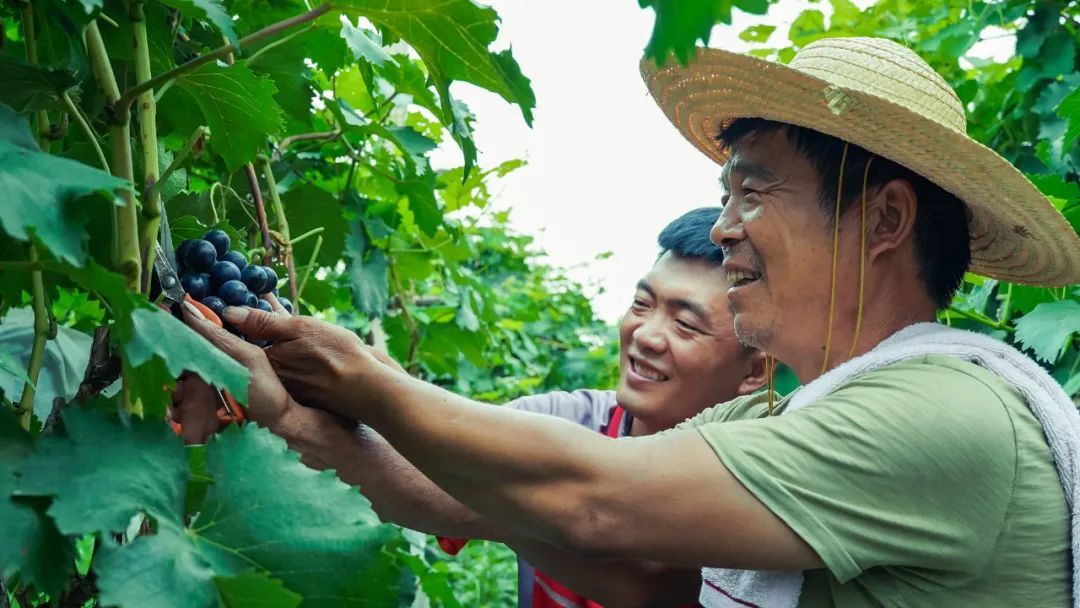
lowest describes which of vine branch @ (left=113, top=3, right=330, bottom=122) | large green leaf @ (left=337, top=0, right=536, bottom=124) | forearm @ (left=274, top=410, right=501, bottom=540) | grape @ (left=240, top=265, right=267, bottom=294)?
forearm @ (left=274, top=410, right=501, bottom=540)

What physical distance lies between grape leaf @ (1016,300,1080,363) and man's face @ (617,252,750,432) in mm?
761

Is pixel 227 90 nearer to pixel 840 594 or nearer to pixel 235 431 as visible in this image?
pixel 235 431

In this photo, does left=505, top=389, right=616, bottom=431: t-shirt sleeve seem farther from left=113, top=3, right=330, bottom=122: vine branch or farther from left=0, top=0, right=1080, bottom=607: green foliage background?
left=113, top=3, right=330, bottom=122: vine branch

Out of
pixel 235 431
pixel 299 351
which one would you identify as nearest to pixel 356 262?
pixel 299 351

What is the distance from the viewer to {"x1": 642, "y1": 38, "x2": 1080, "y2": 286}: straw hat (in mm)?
1882

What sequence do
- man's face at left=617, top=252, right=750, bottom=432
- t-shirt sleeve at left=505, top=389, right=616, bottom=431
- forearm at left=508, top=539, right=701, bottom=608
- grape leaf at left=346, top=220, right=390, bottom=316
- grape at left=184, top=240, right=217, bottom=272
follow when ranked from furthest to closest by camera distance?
t-shirt sleeve at left=505, top=389, right=616, bottom=431
man's face at left=617, top=252, right=750, bottom=432
grape leaf at left=346, top=220, right=390, bottom=316
forearm at left=508, top=539, right=701, bottom=608
grape at left=184, top=240, right=217, bottom=272

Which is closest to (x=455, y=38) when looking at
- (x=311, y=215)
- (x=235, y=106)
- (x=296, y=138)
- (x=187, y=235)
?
(x=235, y=106)

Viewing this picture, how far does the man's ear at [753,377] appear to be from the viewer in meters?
3.28

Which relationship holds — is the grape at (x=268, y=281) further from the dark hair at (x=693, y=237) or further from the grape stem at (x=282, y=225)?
the dark hair at (x=693, y=237)

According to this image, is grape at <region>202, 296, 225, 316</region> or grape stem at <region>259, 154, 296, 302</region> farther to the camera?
grape stem at <region>259, 154, 296, 302</region>

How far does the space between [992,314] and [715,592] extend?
1987mm

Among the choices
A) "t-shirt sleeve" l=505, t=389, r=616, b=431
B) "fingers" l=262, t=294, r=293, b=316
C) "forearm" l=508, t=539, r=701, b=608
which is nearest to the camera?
"fingers" l=262, t=294, r=293, b=316

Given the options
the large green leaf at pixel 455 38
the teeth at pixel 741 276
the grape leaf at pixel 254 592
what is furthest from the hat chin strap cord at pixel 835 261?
the grape leaf at pixel 254 592

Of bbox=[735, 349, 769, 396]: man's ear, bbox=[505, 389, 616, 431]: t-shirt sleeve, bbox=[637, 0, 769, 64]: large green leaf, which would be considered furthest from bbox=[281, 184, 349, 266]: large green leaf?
bbox=[637, 0, 769, 64]: large green leaf
